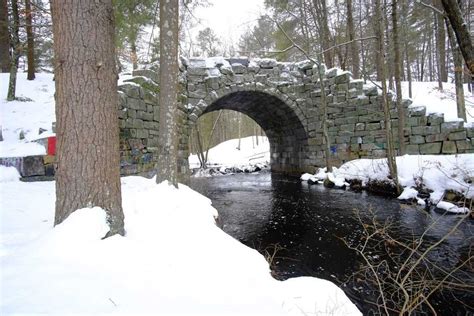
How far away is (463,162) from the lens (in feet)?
16.8

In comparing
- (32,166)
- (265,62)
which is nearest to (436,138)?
(265,62)

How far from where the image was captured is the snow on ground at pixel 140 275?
3.91ft

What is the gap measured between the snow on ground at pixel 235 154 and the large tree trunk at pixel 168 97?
53.8ft

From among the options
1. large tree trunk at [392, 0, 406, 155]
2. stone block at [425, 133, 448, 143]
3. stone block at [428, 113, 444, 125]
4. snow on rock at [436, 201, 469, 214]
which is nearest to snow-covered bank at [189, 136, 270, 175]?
large tree trunk at [392, 0, 406, 155]

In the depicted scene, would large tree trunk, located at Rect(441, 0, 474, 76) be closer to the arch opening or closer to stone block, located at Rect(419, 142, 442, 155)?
stone block, located at Rect(419, 142, 442, 155)

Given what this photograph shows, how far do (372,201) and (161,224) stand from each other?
5.41m

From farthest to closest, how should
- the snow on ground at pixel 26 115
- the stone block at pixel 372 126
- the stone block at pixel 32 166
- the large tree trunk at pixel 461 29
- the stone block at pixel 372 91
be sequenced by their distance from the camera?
the stone block at pixel 372 91 → the stone block at pixel 372 126 → the snow on ground at pixel 26 115 → the stone block at pixel 32 166 → the large tree trunk at pixel 461 29

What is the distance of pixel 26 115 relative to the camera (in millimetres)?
7074

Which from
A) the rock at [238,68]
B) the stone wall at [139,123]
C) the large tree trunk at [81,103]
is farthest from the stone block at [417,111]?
the large tree trunk at [81,103]

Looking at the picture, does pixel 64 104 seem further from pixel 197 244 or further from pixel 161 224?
pixel 197 244

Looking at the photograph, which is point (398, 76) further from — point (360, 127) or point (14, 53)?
point (14, 53)

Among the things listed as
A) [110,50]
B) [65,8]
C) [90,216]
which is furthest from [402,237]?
[65,8]

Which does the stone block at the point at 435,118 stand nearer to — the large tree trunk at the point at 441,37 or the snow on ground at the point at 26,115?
the large tree trunk at the point at 441,37

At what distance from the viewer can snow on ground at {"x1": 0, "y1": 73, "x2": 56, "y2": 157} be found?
4746mm
